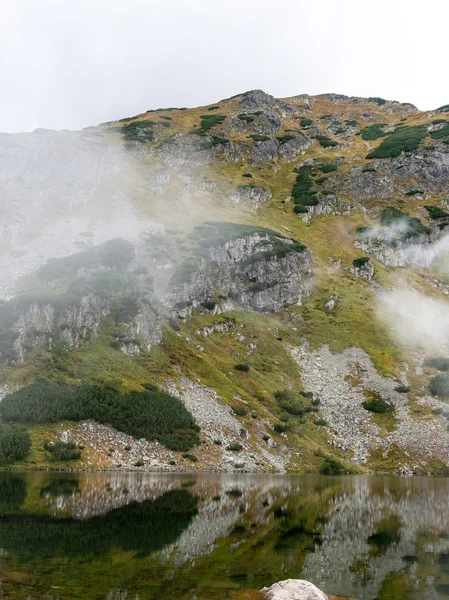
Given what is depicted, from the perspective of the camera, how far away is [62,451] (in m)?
55.3

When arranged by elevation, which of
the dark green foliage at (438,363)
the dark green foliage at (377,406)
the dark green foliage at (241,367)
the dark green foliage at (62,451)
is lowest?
the dark green foliage at (377,406)

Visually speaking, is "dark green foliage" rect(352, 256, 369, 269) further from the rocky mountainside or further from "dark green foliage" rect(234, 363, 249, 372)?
"dark green foliage" rect(234, 363, 249, 372)

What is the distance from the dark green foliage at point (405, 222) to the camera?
15988 centimetres

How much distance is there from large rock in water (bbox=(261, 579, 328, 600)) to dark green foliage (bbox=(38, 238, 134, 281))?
86995mm

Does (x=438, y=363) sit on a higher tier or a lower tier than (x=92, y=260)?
lower

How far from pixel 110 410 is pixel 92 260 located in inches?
1849

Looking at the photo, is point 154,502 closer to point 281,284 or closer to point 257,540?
point 257,540

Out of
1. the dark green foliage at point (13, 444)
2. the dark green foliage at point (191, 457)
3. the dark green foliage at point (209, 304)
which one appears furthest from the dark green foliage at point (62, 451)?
the dark green foliage at point (209, 304)

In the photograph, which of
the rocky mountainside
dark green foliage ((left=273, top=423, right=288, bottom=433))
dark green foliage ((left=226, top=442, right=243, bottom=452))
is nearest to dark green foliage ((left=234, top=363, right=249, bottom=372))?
the rocky mountainside

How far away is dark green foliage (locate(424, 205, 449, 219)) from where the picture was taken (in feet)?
574

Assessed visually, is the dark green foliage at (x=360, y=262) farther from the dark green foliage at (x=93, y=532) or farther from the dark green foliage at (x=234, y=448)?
the dark green foliage at (x=93, y=532)

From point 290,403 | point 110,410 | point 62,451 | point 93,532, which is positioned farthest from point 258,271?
point 93,532

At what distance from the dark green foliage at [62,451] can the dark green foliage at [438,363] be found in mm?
76421

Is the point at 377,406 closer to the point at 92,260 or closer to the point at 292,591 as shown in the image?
the point at 92,260
